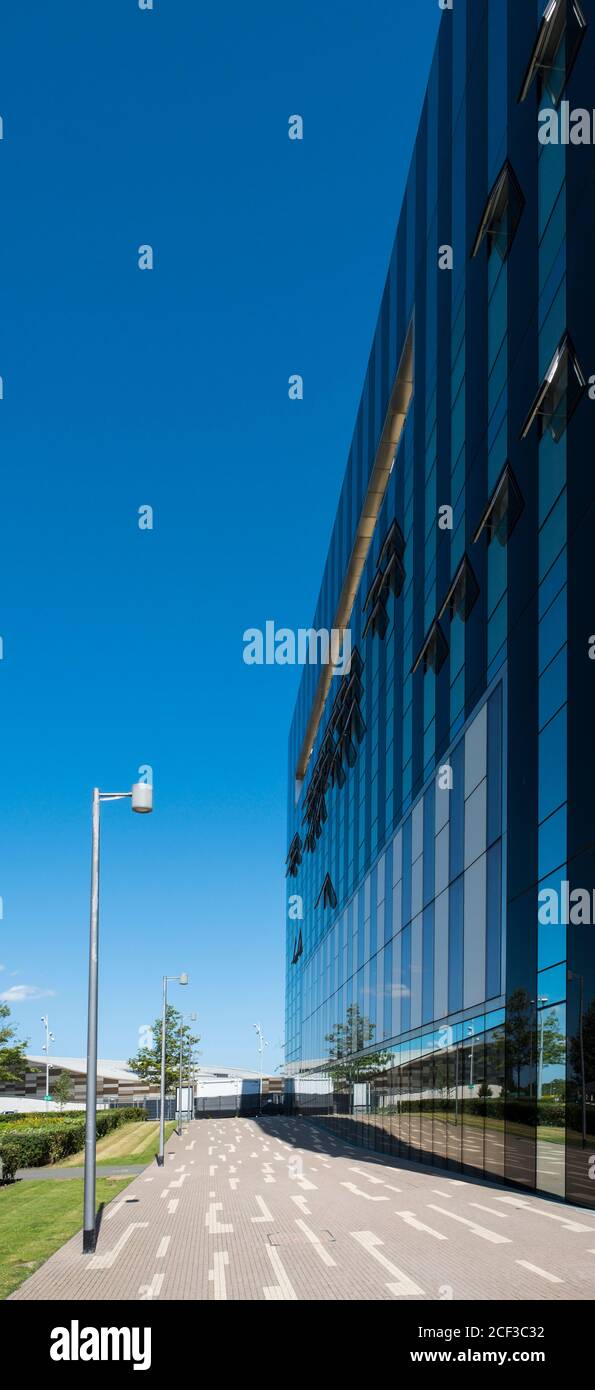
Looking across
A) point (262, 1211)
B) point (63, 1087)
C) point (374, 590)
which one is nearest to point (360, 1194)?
point (262, 1211)

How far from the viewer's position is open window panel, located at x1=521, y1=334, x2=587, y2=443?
74.2 feet

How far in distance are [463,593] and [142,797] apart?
47.9 feet

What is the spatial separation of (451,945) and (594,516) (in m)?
14.4

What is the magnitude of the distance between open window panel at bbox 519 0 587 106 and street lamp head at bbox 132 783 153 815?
645 inches

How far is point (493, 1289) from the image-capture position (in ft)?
43.8

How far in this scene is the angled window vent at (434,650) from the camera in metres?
33.8

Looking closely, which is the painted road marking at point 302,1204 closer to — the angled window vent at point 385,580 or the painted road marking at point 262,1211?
the painted road marking at point 262,1211

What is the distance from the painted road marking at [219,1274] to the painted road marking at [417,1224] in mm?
3376

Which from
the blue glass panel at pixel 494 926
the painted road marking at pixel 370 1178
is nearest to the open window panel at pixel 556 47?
the blue glass panel at pixel 494 926

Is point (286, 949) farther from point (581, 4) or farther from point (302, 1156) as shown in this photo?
point (581, 4)

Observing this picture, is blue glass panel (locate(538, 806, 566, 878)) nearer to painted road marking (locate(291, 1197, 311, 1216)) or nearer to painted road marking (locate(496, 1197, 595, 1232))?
painted road marking (locate(496, 1197, 595, 1232))

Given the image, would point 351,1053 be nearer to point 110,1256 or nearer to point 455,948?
point 455,948

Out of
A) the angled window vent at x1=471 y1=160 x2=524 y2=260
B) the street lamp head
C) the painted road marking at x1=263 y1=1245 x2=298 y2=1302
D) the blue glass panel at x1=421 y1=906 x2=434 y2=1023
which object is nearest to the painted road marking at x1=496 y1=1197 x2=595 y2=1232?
the painted road marking at x1=263 y1=1245 x2=298 y2=1302
